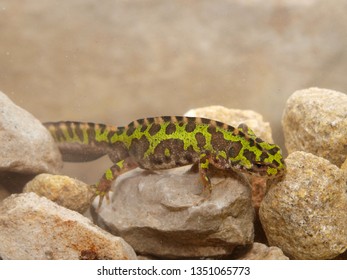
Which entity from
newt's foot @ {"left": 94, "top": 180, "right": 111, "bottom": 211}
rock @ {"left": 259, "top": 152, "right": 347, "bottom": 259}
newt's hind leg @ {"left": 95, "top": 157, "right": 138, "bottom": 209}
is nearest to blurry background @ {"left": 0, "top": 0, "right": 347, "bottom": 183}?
newt's hind leg @ {"left": 95, "top": 157, "right": 138, "bottom": 209}

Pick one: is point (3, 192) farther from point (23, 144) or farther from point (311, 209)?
point (311, 209)

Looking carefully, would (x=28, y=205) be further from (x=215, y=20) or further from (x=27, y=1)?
(x=215, y=20)

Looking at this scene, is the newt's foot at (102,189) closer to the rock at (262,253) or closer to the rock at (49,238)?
the rock at (49,238)

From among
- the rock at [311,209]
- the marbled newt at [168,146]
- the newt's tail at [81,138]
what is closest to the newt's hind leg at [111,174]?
the marbled newt at [168,146]

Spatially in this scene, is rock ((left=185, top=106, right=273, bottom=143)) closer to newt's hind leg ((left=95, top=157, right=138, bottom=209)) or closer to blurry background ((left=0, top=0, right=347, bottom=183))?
blurry background ((left=0, top=0, right=347, bottom=183))

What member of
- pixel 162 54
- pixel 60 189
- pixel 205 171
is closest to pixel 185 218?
pixel 205 171

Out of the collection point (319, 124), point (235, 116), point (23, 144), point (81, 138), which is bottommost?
point (81, 138)

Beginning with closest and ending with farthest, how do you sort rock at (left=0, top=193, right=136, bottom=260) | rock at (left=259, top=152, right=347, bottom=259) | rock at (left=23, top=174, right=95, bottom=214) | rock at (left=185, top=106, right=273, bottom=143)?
1. rock at (left=0, top=193, right=136, bottom=260)
2. rock at (left=259, top=152, right=347, bottom=259)
3. rock at (left=23, top=174, right=95, bottom=214)
4. rock at (left=185, top=106, right=273, bottom=143)
